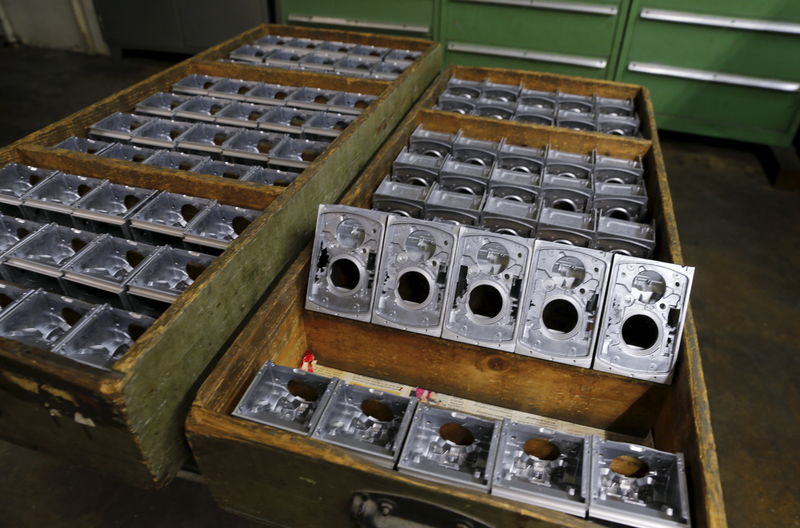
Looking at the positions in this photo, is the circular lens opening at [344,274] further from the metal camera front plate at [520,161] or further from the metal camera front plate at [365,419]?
the metal camera front plate at [520,161]

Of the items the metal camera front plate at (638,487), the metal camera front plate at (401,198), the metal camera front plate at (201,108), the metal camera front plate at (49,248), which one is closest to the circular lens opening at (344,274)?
the metal camera front plate at (401,198)

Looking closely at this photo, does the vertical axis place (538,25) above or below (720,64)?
above

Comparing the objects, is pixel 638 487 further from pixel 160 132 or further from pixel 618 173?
pixel 160 132

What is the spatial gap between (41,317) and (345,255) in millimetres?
1111

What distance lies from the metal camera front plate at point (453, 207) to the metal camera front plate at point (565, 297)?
525 millimetres

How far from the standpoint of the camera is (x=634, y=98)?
3.84m

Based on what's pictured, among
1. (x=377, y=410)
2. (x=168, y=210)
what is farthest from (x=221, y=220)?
(x=377, y=410)

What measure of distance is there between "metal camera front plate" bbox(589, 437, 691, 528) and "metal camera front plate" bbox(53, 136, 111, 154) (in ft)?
8.96

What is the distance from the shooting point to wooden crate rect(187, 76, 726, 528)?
149 cm

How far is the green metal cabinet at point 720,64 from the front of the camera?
14.9 ft

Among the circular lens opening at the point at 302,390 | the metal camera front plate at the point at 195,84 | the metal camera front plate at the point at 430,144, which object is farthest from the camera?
the metal camera front plate at the point at 195,84

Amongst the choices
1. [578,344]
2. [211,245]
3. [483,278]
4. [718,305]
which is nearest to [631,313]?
[578,344]

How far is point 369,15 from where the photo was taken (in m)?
5.52

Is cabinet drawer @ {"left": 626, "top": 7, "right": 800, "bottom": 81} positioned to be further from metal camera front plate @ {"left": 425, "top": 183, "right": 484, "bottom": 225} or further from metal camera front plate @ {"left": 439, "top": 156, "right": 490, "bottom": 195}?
metal camera front plate @ {"left": 425, "top": 183, "right": 484, "bottom": 225}
